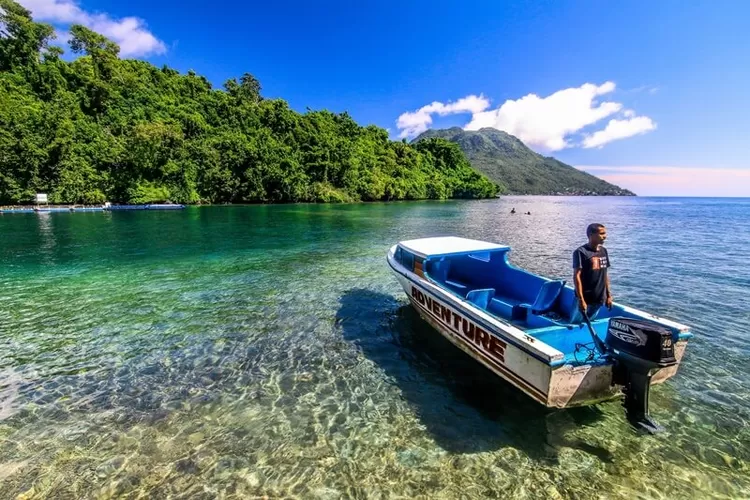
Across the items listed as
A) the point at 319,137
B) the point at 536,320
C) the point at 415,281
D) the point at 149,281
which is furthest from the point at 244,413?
the point at 319,137

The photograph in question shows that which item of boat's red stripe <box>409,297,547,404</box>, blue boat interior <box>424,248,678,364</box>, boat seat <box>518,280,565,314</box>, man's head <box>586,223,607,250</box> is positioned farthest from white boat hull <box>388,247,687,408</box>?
man's head <box>586,223,607,250</box>

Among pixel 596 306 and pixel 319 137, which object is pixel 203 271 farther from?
pixel 319 137

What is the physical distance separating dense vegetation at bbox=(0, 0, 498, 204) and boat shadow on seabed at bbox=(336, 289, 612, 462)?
84.3 m

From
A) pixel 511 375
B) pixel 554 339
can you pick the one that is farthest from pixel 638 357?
pixel 511 375

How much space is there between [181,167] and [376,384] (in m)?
89.9

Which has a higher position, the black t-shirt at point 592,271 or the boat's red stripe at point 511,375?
the black t-shirt at point 592,271

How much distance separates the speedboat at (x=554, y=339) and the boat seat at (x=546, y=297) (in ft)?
0.07

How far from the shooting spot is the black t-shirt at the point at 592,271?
6410 millimetres

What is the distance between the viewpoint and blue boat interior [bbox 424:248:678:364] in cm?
668

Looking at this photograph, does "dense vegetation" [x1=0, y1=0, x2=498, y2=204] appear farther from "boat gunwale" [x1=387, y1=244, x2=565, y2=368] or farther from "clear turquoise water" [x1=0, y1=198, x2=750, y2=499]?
"boat gunwale" [x1=387, y1=244, x2=565, y2=368]

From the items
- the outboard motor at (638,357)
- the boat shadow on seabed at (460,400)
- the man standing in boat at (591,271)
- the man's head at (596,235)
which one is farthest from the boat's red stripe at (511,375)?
the man's head at (596,235)

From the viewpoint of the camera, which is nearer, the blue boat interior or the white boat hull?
the white boat hull

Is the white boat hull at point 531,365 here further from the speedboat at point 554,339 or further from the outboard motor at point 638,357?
the outboard motor at point 638,357

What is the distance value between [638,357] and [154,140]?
96181 millimetres
